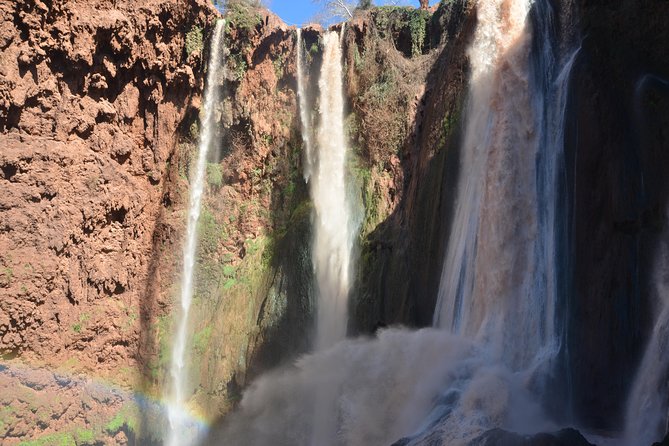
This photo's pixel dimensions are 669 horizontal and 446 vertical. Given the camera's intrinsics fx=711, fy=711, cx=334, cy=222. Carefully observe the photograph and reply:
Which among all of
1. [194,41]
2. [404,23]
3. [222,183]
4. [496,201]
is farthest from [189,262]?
[496,201]

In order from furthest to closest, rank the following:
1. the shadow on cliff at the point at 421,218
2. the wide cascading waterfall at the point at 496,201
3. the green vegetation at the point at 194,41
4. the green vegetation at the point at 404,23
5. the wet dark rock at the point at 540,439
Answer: the green vegetation at the point at 404,23 → the green vegetation at the point at 194,41 → the shadow on cliff at the point at 421,218 → the wide cascading waterfall at the point at 496,201 → the wet dark rock at the point at 540,439

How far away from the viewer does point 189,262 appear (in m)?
21.7

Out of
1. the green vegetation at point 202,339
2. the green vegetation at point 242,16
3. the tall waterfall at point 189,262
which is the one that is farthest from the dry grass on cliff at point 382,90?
the green vegetation at point 202,339

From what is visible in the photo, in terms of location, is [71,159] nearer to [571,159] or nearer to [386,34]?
[386,34]

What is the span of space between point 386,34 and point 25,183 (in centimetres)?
1175

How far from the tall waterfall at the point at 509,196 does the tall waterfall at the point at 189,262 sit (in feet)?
29.4

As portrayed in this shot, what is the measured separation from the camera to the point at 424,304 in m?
16.5

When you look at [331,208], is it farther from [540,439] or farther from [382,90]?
[540,439]

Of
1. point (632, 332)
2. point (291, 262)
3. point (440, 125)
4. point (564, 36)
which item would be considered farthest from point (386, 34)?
point (632, 332)

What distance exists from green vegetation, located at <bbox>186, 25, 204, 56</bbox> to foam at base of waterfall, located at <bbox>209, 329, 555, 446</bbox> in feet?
31.6

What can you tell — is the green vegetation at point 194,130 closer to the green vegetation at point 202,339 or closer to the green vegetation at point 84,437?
the green vegetation at point 202,339

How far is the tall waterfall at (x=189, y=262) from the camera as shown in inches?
803

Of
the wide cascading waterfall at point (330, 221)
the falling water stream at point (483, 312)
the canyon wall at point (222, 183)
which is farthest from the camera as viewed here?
the wide cascading waterfall at point (330, 221)

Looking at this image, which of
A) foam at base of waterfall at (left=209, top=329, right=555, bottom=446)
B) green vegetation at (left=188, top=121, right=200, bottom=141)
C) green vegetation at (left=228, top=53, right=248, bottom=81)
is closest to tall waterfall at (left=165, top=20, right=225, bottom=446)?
green vegetation at (left=188, top=121, right=200, bottom=141)
